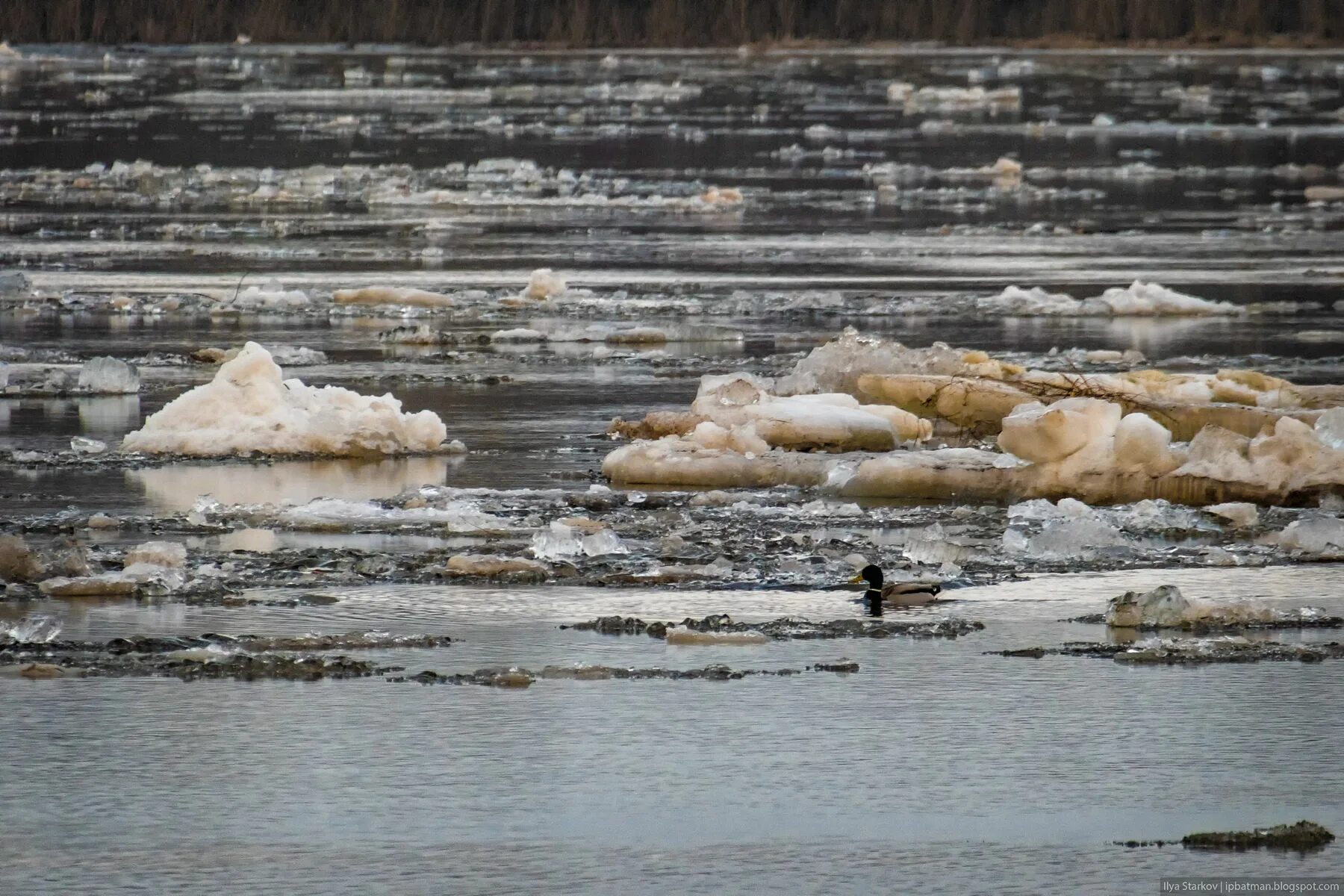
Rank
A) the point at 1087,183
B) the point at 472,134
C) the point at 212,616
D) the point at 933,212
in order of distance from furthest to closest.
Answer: the point at 472,134 → the point at 1087,183 → the point at 933,212 → the point at 212,616

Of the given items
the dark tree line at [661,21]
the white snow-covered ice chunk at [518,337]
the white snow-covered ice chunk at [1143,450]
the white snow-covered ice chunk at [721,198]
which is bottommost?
the white snow-covered ice chunk at [1143,450]

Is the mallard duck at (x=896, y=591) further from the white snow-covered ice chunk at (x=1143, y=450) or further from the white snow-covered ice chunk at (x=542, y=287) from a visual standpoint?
the white snow-covered ice chunk at (x=542, y=287)

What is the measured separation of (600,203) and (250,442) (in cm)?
1816

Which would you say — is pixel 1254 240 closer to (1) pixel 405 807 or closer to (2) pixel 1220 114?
(1) pixel 405 807

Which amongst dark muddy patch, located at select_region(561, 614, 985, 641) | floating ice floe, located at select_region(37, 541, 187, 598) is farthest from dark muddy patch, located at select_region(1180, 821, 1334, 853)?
floating ice floe, located at select_region(37, 541, 187, 598)

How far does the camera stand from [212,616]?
10125 millimetres

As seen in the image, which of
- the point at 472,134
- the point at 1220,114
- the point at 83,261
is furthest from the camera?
the point at 1220,114

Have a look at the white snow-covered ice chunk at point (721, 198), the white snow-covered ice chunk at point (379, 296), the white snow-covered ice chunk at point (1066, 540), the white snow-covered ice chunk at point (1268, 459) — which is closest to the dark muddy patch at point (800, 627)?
the white snow-covered ice chunk at point (1066, 540)

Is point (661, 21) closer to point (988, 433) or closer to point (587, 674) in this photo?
point (988, 433)

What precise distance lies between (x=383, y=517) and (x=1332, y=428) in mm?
4182

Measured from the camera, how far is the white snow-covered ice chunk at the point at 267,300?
68.3 feet

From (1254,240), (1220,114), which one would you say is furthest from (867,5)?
(1254,240)

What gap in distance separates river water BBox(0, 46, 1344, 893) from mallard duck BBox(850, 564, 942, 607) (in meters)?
0.14

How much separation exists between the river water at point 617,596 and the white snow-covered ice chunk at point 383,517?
123 mm
